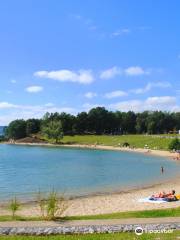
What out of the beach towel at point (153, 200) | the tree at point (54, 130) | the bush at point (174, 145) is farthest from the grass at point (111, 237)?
the tree at point (54, 130)

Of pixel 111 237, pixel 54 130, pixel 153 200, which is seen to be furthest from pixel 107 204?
pixel 54 130

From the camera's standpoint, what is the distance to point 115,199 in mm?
44812

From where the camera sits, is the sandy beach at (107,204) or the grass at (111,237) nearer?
the grass at (111,237)

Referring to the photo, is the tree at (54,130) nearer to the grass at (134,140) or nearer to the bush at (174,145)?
the grass at (134,140)

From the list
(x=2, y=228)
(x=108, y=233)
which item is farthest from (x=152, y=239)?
(x=2, y=228)

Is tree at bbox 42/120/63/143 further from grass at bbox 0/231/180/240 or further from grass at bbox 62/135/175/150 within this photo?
grass at bbox 0/231/180/240

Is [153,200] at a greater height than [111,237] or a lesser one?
lesser

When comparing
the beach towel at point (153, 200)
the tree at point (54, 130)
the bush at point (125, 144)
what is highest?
the tree at point (54, 130)

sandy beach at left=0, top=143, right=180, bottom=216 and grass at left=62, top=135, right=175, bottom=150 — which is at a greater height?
grass at left=62, top=135, right=175, bottom=150

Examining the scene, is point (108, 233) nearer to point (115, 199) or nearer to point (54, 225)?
point (54, 225)

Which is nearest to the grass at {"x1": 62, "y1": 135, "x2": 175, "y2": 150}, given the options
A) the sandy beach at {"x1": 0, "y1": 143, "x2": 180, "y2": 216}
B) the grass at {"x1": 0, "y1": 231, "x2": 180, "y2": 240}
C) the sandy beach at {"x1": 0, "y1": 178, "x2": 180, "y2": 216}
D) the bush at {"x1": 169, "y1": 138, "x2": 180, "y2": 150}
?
the bush at {"x1": 169, "y1": 138, "x2": 180, "y2": 150}

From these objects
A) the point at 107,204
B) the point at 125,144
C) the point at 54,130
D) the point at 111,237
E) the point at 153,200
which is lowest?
the point at 107,204

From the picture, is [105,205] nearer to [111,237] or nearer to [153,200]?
[153,200]

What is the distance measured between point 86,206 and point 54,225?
2089 centimetres
